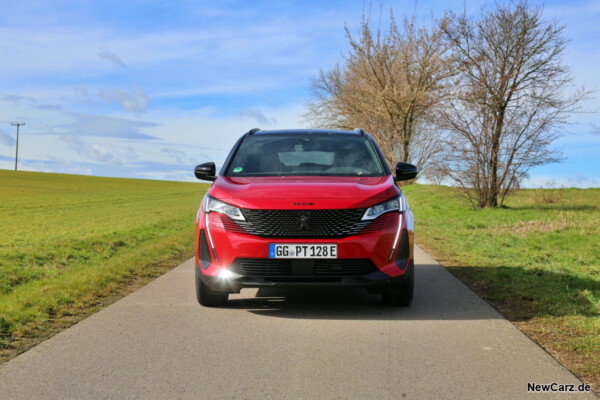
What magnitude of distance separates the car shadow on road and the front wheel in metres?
0.06

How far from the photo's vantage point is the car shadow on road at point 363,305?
240 inches

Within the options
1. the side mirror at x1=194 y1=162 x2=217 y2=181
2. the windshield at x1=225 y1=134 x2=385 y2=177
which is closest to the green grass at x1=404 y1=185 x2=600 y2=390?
the windshield at x1=225 y1=134 x2=385 y2=177

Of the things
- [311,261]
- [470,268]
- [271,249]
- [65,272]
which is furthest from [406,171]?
[65,272]

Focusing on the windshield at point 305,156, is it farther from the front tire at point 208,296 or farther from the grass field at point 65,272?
the grass field at point 65,272

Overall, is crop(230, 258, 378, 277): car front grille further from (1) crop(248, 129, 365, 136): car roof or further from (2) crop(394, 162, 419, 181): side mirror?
(1) crop(248, 129, 365, 136): car roof

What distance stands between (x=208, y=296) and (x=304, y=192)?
1.49m

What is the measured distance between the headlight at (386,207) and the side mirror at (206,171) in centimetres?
219

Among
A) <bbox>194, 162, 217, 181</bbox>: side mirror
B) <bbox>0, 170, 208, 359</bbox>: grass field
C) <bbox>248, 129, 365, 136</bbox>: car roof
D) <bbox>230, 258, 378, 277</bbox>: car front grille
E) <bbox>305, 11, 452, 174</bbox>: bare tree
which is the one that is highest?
<bbox>305, 11, 452, 174</bbox>: bare tree

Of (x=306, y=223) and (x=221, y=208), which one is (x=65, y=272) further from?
(x=306, y=223)

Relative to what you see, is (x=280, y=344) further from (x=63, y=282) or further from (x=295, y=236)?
(x=63, y=282)

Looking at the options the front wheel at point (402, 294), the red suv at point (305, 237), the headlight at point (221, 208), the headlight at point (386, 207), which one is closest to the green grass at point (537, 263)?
the front wheel at point (402, 294)

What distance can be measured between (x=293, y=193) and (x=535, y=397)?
2956mm

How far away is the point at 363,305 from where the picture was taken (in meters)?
6.67

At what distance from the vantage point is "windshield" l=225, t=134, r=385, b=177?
274 inches
